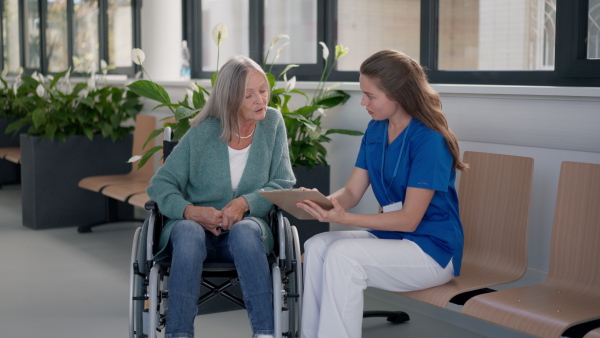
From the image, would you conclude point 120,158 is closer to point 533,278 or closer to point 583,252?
Answer: point 533,278

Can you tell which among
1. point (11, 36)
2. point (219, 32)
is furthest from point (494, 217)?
point (11, 36)

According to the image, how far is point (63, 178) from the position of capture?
553 cm

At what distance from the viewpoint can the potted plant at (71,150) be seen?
5453 mm

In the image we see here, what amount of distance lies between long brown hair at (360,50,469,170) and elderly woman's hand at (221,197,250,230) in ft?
2.08

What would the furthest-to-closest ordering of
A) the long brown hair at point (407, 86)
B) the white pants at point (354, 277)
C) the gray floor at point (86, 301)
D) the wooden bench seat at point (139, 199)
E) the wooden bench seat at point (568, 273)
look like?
the wooden bench seat at point (139, 199) < the gray floor at point (86, 301) < the long brown hair at point (407, 86) < the white pants at point (354, 277) < the wooden bench seat at point (568, 273)

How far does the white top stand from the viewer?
2809 mm

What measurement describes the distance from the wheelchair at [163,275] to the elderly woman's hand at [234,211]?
12 cm

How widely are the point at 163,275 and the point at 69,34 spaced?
6300 mm

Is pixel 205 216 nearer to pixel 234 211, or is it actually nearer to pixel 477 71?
pixel 234 211

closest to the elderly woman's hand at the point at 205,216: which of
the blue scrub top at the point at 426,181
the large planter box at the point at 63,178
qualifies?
the blue scrub top at the point at 426,181

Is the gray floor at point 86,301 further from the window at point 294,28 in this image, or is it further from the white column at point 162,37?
the window at point 294,28

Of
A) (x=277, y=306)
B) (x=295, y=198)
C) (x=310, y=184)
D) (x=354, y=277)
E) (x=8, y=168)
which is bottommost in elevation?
(x=8, y=168)

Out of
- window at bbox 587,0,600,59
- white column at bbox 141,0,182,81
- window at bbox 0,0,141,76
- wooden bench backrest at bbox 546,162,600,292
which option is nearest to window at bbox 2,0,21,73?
window at bbox 0,0,141,76

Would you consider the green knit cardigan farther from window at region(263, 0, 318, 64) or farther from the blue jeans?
window at region(263, 0, 318, 64)
